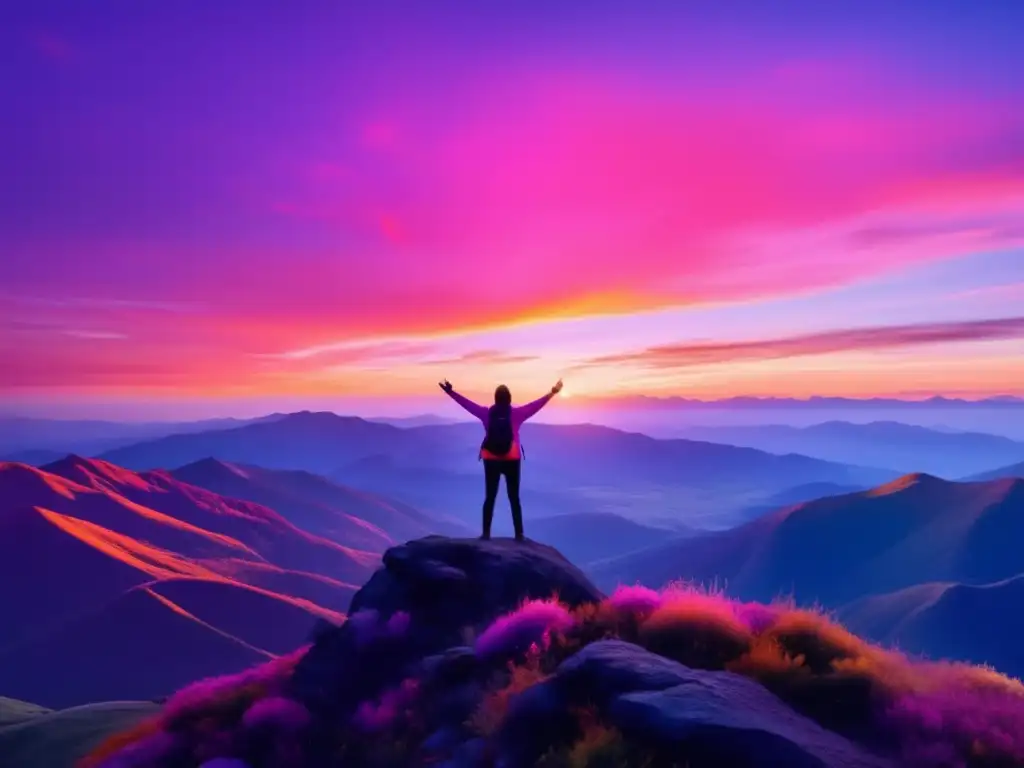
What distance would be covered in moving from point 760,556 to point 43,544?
496 feet

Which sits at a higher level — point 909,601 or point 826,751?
point 826,751

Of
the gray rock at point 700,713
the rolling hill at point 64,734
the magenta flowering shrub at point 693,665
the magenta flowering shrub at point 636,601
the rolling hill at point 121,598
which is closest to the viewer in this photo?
the gray rock at point 700,713

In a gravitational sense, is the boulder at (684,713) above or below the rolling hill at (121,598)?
above

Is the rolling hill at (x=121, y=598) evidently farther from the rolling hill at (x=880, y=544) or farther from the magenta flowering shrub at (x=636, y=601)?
the rolling hill at (x=880, y=544)

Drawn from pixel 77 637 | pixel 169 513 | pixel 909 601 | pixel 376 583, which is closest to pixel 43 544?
pixel 77 637

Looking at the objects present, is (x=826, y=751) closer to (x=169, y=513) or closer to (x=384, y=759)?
(x=384, y=759)

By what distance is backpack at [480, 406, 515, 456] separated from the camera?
15508 millimetres

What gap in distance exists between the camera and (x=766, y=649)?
9977mm

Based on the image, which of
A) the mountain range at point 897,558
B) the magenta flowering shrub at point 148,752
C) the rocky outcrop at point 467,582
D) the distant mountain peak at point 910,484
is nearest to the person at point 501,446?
the rocky outcrop at point 467,582

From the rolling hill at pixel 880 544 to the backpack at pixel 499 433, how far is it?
125443 mm

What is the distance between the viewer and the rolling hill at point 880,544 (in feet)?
451

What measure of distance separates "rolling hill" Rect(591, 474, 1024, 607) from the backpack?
412 feet

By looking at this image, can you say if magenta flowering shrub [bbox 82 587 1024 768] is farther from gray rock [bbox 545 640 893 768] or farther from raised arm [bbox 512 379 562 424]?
raised arm [bbox 512 379 562 424]

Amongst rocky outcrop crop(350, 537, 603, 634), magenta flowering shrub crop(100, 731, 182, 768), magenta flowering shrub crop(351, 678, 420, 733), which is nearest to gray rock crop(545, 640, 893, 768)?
magenta flowering shrub crop(351, 678, 420, 733)
